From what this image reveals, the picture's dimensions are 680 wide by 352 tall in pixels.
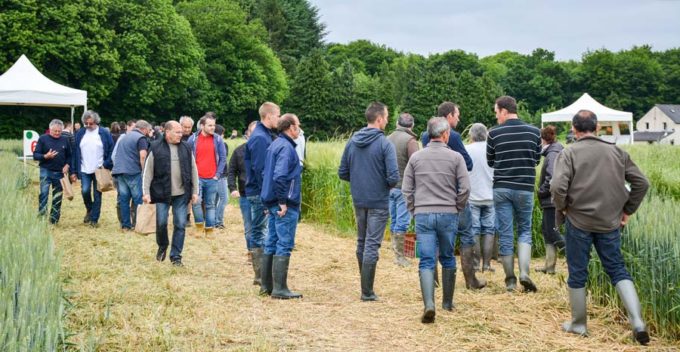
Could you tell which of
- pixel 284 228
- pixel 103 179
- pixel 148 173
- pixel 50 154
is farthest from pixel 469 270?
pixel 50 154

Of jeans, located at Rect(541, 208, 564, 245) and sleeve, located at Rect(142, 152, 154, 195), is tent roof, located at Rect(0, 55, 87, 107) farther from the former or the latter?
jeans, located at Rect(541, 208, 564, 245)

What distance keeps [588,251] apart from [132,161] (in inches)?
318

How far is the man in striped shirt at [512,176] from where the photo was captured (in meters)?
7.61

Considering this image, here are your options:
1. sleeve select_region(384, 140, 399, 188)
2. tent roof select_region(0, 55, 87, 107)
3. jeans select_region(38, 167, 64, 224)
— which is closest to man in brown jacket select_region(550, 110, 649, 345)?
sleeve select_region(384, 140, 399, 188)

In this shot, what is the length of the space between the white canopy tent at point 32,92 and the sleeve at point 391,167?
1370 cm

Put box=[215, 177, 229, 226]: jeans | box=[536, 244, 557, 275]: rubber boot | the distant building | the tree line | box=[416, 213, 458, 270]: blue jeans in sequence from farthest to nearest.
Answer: the distant building, the tree line, box=[215, 177, 229, 226]: jeans, box=[536, 244, 557, 275]: rubber boot, box=[416, 213, 458, 270]: blue jeans

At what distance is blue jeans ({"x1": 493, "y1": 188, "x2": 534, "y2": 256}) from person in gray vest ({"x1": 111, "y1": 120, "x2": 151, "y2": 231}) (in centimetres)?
639

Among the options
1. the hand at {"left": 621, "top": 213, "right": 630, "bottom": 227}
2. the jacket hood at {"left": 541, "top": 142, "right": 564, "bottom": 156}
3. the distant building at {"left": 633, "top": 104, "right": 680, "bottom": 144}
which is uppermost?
the distant building at {"left": 633, "top": 104, "right": 680, "bottom": 144}

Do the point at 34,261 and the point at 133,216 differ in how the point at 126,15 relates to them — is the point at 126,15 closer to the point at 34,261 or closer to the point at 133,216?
the point at 133,216

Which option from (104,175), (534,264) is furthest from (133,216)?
(534,264)

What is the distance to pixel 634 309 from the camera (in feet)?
18.2

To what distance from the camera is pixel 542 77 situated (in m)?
82.2

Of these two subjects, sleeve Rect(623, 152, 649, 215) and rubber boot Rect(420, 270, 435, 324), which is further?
rubber boot Rect(420, 270, 435, 324)

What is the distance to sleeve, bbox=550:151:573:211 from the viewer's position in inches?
229
